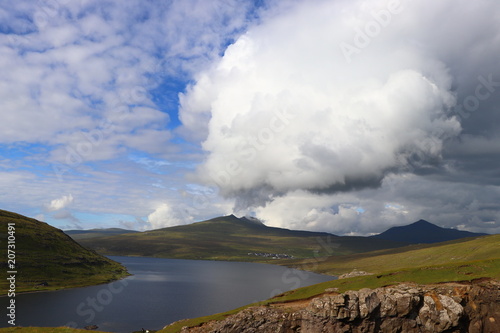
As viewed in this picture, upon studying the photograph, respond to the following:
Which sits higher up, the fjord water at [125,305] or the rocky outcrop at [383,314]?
the rocky outcrop at [383,314]

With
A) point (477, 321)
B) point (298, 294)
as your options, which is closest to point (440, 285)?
point (477, 321)

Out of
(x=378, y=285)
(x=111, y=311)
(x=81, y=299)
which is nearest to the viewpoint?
(x=378, y=285)

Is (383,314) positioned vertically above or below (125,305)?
above

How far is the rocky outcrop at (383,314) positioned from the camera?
47.8 meters

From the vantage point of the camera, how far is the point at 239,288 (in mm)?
182625

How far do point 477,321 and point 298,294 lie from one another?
92.5ft

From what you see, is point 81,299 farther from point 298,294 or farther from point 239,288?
point 298,294

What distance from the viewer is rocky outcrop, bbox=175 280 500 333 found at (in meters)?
47.8

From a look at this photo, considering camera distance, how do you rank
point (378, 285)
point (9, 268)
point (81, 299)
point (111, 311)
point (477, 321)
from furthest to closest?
point (9, 268) < point (81, 299) < point (111, 311) < point (378, 285) < point (477, 321)

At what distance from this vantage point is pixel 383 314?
4878 centimetres

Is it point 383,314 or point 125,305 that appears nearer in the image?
point 383,314

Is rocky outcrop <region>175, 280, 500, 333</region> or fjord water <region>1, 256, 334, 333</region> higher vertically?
rocky outcrop <region>175, 280, 500, 333</region>

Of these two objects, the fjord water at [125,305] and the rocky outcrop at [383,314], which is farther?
Answer: the fjord water at [125,305]

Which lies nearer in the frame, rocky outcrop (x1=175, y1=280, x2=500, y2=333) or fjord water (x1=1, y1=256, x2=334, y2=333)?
rocky outcrop (x1=175, y1=280, x2=500, y2=333)
